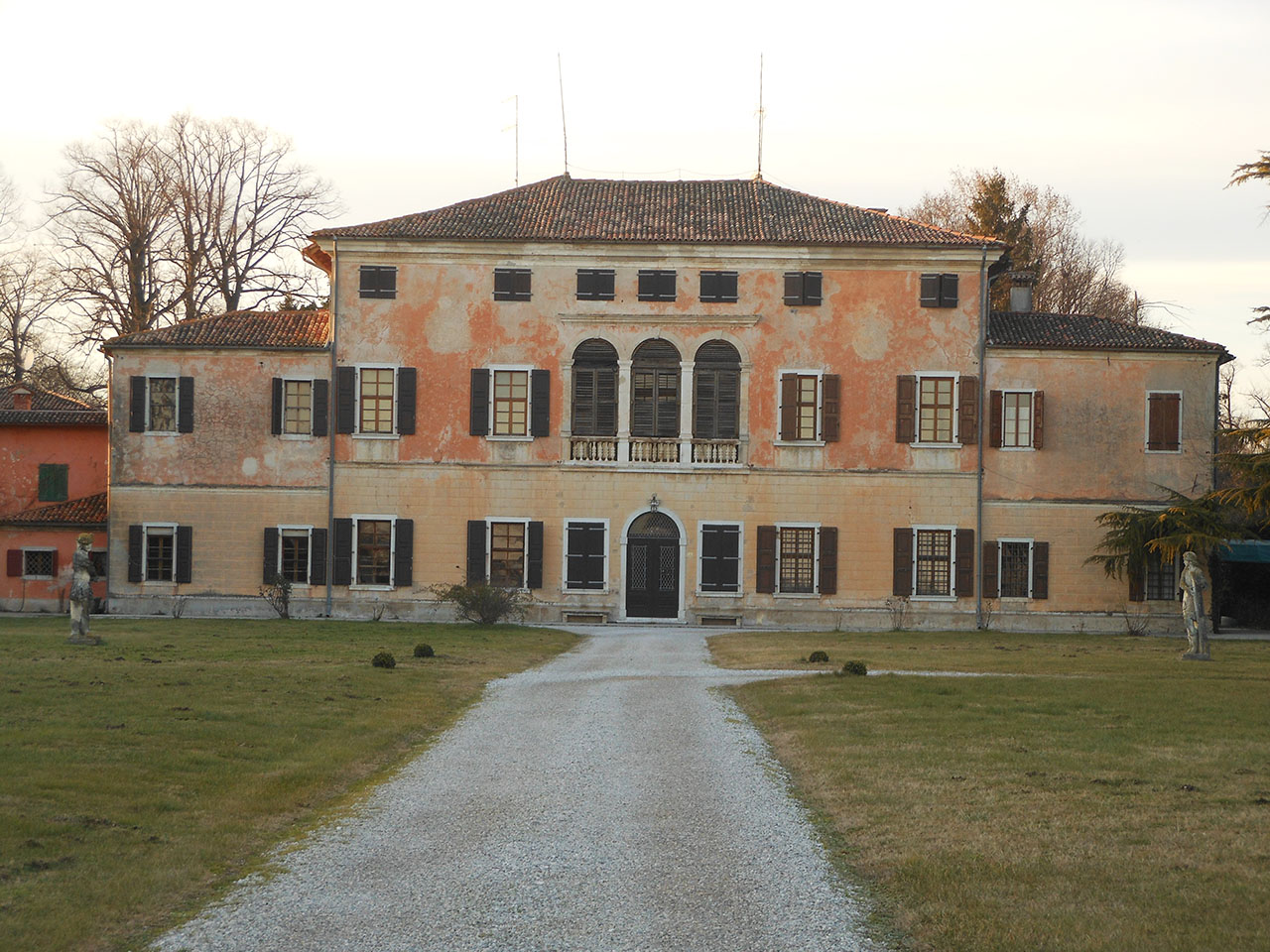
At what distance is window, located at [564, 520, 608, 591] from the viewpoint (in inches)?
1481

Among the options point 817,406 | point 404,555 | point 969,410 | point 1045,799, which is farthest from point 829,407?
point 1045,799

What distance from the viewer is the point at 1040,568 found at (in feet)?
122

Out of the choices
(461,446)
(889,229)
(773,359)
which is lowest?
(461,446)

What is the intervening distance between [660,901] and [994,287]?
47565mm

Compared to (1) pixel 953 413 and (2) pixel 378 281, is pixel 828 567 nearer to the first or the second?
(1) pixel 953 413

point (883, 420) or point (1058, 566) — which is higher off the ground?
point (883, 420)

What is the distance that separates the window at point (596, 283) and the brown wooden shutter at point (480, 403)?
3.35m

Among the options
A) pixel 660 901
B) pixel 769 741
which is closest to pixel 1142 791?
pixel 769 741

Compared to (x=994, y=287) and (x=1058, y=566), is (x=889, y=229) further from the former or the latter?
(x=994, y=287)

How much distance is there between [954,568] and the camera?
37312mm

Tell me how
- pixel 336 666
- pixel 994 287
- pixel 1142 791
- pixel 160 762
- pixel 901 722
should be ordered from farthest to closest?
pixel 994 287 → pixel 336 666 → pixel 901 722 → pixel 160 762 → pixel 1142 791

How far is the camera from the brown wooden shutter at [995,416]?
3731 cm

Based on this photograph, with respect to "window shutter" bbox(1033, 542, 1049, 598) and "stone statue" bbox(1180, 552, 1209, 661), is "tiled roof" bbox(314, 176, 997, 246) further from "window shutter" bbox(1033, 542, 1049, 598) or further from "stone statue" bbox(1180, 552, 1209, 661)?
"stone statue" bbox(1180, 552, 1209, 661)

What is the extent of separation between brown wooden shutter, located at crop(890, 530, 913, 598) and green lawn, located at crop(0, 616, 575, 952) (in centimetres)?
1468
